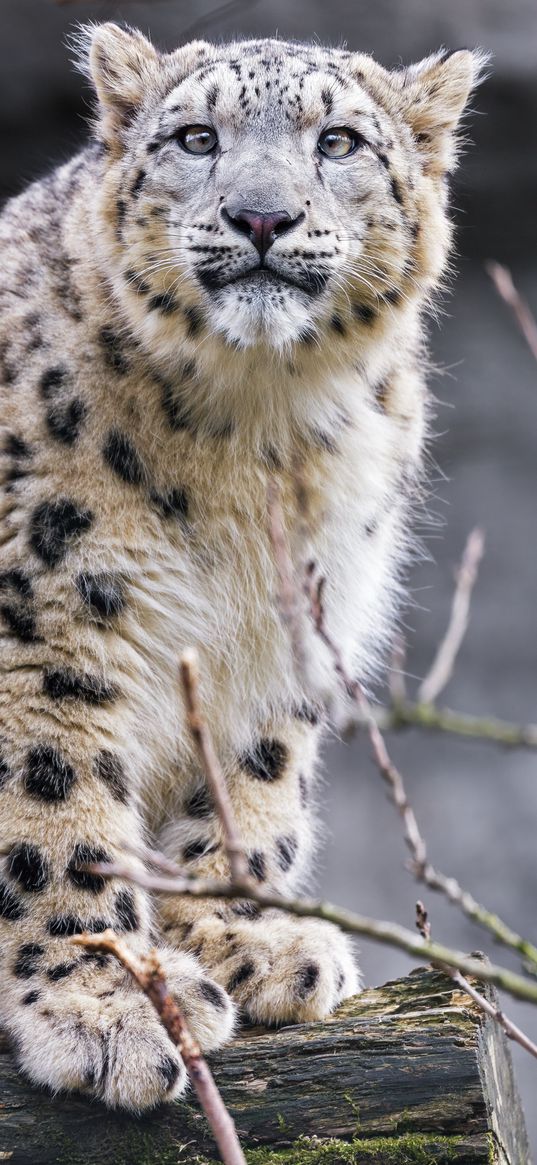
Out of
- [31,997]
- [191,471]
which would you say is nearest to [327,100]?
[191,471]

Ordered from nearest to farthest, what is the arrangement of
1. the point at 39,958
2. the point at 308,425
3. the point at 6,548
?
1. the point at 39,958
2. the point at 6,548
3. the point at 308,425

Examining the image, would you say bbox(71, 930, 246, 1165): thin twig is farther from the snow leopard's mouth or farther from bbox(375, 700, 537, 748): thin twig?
the snow leopard's mouth

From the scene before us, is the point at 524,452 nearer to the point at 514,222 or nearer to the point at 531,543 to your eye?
the point at 531,543

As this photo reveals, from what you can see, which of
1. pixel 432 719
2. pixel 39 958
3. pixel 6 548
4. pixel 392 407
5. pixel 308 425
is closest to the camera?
pixel 432 719

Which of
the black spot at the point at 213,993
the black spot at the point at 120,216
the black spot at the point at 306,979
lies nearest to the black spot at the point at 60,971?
the black spot at the point at 213,993

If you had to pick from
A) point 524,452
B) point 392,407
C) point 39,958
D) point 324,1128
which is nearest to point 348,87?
point 392,407

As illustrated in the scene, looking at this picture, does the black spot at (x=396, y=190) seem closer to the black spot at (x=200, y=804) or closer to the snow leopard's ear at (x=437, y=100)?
the snow leopard's ear at (x=437, y=100)
